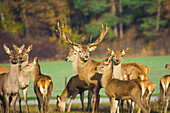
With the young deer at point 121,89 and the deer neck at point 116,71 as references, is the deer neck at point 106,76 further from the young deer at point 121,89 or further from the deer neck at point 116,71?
the deer neck at point 116,71

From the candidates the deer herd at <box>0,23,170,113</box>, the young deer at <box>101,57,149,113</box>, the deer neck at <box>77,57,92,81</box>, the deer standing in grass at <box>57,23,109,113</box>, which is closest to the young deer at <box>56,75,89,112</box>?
the deer herd at <box>0,23,170,113</box>

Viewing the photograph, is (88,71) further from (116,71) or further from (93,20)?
(93,20)

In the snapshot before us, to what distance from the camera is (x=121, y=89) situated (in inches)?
365

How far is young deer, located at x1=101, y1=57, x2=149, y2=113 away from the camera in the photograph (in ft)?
29.4

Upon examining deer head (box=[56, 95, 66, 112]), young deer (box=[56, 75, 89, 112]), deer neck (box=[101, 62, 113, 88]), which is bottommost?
deer head (box=[56, 95, 66, 112])

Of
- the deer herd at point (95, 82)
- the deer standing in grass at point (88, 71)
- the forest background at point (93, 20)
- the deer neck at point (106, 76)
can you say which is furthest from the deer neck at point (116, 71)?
the forest background at point (93, 20)

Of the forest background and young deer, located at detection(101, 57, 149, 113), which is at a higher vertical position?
the forest background

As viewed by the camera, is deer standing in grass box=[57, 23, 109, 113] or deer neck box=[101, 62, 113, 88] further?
deer standing in grass box=[57, 23, 109, 113]

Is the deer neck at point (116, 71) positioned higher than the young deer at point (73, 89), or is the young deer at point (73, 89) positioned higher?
the deer neck at point (116, 71)

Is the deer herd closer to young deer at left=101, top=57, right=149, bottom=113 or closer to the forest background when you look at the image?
young deer at left=101, top=57, right=149, bottom=113

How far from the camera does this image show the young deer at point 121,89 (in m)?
8.97

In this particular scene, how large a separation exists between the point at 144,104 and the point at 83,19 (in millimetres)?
47175

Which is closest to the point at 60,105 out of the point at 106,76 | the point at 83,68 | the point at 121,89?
the point at 83,68

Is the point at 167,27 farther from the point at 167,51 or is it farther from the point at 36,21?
the point at 36,21
